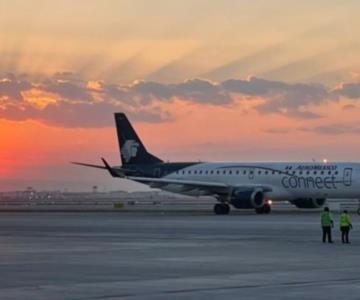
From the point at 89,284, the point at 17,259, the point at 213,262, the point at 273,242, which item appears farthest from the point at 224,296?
the point at 273,242

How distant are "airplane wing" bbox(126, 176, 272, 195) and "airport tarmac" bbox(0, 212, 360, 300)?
2935 cm

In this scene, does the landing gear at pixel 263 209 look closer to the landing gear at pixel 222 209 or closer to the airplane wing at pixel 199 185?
the airplane wing at pixel 199 185

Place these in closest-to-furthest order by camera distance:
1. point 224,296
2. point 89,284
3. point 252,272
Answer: point 224,296, point 89,284, point 252,272

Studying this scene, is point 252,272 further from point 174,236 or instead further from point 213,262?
point 174,236

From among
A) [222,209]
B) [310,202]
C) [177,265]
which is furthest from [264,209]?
[177,265]

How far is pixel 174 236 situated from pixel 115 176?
1604 inches

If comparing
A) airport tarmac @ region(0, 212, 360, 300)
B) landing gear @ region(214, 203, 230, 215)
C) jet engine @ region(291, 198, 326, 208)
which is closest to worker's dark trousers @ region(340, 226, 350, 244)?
airport tarmac @ region(0, 212, 360, 300)

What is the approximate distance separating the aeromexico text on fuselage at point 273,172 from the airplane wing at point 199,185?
1025mm

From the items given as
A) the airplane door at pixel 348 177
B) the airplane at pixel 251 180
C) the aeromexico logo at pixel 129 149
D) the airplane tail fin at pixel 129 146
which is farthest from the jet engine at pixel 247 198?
the aeromexico logo at pixel 129 149

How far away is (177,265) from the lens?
25.3 metres

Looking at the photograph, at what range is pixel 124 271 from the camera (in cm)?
2358

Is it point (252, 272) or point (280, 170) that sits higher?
point (280, 170)

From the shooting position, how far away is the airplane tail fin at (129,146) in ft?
266

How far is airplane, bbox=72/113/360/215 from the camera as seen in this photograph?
69938 mm
